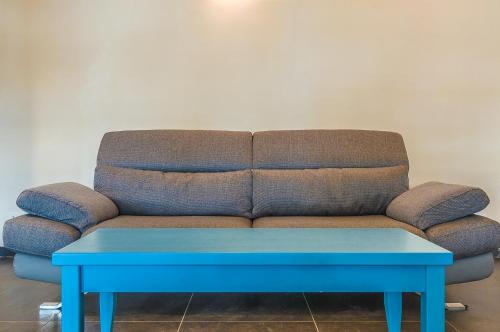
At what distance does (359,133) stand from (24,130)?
234cm

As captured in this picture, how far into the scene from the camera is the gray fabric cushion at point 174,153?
6.86 feet

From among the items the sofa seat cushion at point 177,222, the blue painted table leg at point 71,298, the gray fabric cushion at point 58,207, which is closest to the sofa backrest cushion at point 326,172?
the sofa seat cushion at point 177,222

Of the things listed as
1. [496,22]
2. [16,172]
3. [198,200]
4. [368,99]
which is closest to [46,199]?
[198,200]

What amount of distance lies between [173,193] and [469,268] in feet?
4.86

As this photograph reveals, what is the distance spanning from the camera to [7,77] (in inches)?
100

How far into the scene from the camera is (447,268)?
5.06 ft

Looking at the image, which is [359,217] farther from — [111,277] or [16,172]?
[16,172]

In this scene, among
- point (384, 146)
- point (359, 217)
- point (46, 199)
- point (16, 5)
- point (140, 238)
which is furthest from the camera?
point (16, 5)

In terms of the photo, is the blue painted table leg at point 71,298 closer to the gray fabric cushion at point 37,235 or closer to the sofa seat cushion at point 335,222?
the gray fabric cushion at point 37,235

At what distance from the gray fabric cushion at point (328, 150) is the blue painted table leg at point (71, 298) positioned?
132cm

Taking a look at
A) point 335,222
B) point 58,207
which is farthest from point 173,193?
point 335,222

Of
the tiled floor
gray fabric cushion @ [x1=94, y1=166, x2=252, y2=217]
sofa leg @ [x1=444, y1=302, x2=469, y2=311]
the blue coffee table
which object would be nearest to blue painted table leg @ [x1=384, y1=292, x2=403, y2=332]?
the tiled floor

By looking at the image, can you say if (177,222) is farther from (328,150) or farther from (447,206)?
(447,206)

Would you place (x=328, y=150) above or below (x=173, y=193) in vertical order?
above
